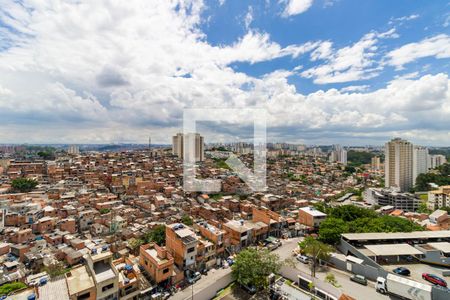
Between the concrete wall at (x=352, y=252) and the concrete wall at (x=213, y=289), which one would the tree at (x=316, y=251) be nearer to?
the concrete wall at (x=352, y=252)

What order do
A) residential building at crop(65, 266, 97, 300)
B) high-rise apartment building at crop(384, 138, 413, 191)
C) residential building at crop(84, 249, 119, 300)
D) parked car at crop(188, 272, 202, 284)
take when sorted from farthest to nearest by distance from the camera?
high-rise apartment building at crop(384, 138, 413, 191) < parked car at crop(188, 272, 202, 284) < residential building at crop(84, 249, 119, 300) < residential building at crop(65, 266, 97, 300)

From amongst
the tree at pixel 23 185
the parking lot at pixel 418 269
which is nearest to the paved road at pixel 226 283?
the parking lot at pixel 418 269

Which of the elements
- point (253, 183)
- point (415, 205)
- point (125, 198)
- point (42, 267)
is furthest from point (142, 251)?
point (415, 205)

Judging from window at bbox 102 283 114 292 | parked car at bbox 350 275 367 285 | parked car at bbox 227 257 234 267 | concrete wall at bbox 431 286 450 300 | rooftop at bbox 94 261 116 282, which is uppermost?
rooftop at bbox 94 261 116 282

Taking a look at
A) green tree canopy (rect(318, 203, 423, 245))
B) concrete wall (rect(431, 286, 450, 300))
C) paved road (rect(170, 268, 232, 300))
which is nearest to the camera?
concrete wall (rect(431, 286, 450, 300))

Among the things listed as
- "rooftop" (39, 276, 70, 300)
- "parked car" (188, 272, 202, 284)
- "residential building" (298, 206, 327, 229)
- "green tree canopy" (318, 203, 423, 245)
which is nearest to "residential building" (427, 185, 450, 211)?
"green tree canopy" (318, 203, 423, 245)

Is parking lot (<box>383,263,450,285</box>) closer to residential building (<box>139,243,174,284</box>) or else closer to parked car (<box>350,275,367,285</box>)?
parked car (<box>350,275,367,285</box>)

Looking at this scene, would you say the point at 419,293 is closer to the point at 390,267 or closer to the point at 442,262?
the point at 390,267
